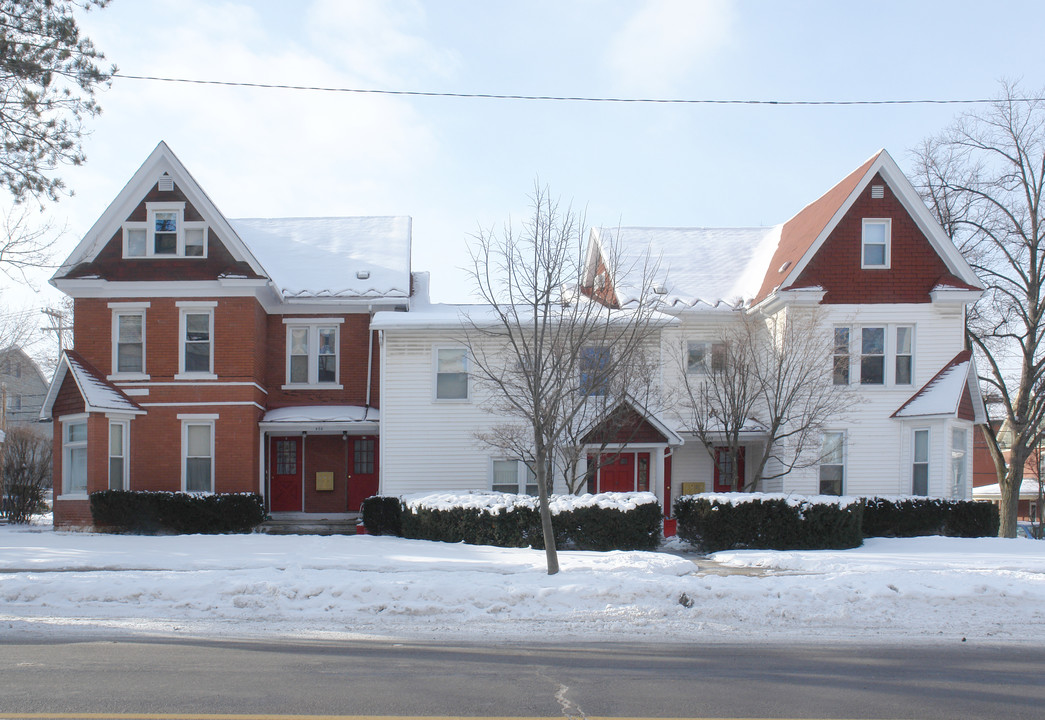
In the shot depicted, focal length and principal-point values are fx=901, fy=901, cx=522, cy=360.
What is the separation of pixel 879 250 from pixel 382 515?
13.4m

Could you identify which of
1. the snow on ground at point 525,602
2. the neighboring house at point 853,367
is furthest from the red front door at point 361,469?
the snow on ground at point 525,602

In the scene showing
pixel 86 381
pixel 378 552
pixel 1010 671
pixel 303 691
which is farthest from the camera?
pixel 86 381

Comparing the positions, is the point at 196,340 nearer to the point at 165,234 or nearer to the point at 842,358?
the point at 165,234

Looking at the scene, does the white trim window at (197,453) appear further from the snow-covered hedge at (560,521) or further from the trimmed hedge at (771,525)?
the trimmed hedge at (771,525)

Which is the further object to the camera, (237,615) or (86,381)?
(86,381)

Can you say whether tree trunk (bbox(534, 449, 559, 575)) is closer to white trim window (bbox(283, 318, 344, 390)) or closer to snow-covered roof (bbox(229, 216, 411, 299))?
snow-covered roof (bbox(229, 216, 411, 299))

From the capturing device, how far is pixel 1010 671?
778cm

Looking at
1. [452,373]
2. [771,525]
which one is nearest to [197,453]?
[452,373]

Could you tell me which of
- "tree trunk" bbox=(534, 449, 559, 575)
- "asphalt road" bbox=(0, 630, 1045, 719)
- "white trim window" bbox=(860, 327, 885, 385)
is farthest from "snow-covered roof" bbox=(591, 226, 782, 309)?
"asphalt road" bbox=(0, 630, 1045, 719)

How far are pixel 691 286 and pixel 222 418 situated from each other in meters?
12.6

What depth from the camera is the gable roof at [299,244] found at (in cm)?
2158

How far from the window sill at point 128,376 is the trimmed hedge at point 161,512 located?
290 cm

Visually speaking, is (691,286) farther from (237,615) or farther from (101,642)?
(101,642)

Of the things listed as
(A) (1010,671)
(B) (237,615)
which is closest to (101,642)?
(B) (237,615)
